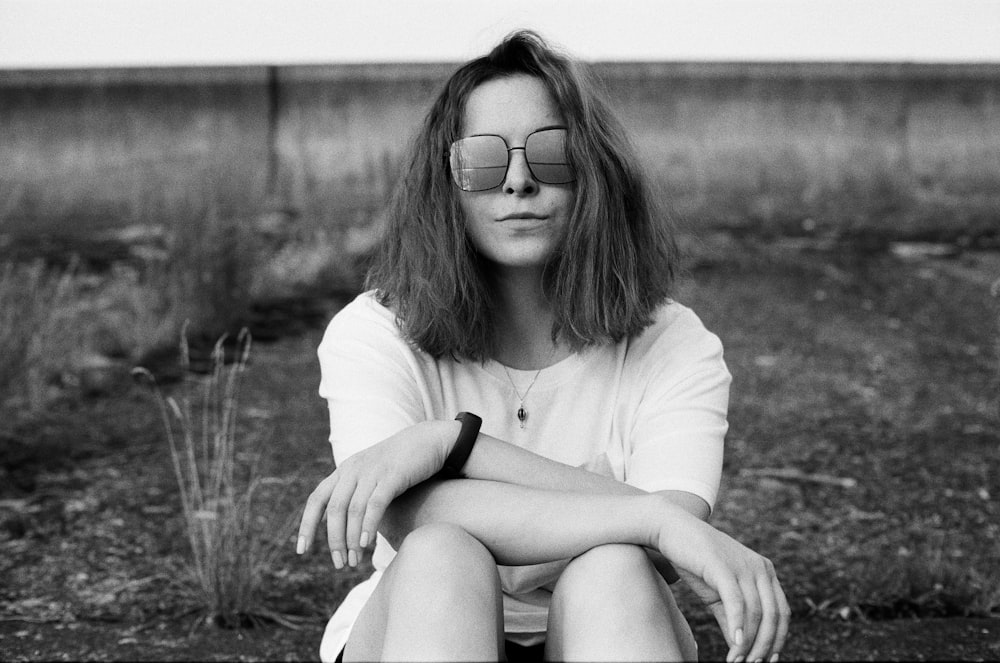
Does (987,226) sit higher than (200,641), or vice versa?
(987,226)

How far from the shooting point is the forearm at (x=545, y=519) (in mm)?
1867

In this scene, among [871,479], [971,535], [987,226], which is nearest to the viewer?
[971,535]

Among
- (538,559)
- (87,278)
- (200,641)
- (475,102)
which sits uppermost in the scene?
(475,102)

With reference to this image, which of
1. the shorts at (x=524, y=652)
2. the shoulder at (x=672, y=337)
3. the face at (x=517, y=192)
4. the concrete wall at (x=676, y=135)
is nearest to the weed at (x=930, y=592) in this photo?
the shoulder at (x=672, y=337)

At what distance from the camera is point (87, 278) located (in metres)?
5.16

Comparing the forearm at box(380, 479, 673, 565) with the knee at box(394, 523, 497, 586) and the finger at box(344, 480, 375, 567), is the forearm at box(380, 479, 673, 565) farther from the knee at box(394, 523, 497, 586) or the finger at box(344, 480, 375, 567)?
the finger at box(344, 480, 375, 567)

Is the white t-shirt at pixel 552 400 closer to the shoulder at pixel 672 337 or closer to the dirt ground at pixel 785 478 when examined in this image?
the shoulder at pixel 672 337

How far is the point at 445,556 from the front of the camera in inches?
71.2

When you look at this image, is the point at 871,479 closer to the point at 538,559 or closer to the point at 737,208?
the point at 737,208

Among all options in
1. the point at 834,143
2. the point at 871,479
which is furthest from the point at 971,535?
the point at 834,143

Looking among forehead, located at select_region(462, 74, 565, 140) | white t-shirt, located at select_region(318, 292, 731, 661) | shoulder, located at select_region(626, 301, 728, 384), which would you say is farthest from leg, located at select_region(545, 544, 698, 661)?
forehead, located at select_region(462, 74, 565, 140)

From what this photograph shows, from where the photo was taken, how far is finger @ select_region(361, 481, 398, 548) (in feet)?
5.96

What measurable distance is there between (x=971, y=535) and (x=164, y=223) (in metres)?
3.73

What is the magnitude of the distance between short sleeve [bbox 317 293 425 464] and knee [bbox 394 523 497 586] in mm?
224
